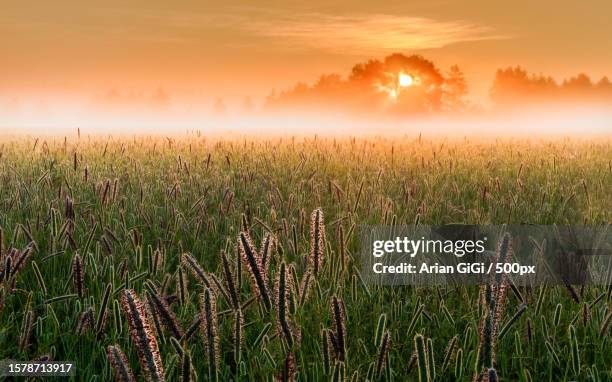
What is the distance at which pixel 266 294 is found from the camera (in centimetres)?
173

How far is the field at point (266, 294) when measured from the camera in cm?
177

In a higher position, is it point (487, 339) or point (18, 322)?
point (487, 339)

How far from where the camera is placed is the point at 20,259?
80.0 inches

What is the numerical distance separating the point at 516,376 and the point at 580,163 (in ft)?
22.2

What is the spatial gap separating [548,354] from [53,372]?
1740 mm

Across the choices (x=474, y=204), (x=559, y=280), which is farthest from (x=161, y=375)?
(x=474, y=204)

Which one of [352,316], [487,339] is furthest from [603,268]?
[487,339]

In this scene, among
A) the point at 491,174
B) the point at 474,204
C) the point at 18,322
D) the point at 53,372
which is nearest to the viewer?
the point at 53,372

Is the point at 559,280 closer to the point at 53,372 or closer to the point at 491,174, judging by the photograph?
the point at 53,372

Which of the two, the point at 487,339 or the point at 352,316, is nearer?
the point at 487,339

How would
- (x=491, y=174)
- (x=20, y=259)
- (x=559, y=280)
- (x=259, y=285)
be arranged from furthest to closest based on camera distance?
(x=491, y=174) → (x=559, y=280) → (x=20, y=259) → (x=259, y=285)

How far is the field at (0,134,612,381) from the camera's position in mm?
1766

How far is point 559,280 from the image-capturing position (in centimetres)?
307

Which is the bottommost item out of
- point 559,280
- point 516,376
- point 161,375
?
point 516,376
